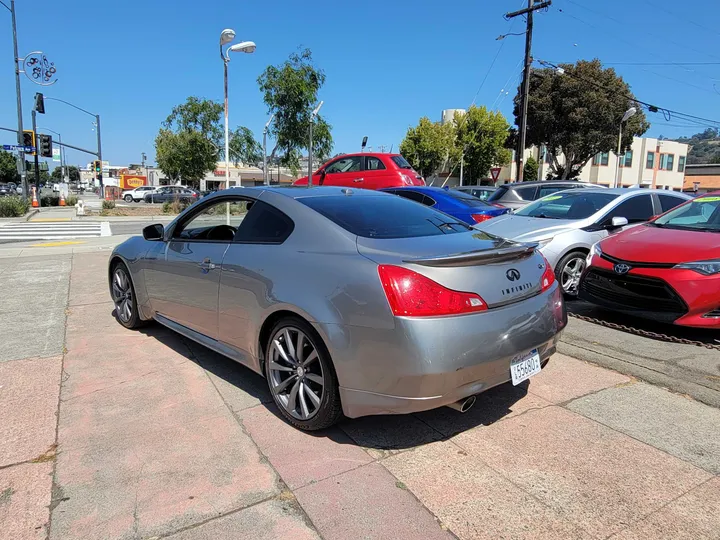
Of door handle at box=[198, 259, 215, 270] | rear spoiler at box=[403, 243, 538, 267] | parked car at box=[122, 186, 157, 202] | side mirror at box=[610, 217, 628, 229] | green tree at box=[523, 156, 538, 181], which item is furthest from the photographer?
green tree at box=[523, 156, 538, 181]

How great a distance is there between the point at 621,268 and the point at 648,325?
2.88 ft

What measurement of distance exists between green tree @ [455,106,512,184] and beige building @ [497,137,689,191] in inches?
117

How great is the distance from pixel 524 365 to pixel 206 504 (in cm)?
195

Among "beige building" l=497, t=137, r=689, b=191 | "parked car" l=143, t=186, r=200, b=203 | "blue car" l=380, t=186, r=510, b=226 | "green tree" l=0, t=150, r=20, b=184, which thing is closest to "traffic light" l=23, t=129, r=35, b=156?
"parked car" l=143, t=186, r=200, b=203

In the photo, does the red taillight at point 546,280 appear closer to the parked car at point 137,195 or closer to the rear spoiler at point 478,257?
the rear spoiler at point 478,257

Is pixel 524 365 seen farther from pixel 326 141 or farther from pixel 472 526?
pixel 326 141

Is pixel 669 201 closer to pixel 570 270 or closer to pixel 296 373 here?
pixel 570 270

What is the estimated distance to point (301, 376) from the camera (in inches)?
127

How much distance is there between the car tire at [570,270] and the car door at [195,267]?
14.0 feet

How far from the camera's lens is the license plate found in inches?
119

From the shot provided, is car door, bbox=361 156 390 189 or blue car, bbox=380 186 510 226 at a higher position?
car door, bbox=361 156 390 189

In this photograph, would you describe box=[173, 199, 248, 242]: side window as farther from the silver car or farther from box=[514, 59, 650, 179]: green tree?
box=[514, 59, 650, 179]: green tree

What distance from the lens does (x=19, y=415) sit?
11.5 ft

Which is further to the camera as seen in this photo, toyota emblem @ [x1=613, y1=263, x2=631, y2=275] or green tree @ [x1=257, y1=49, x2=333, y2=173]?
green tree @ [x1=257, y1=49, x2=333, y2=173]
